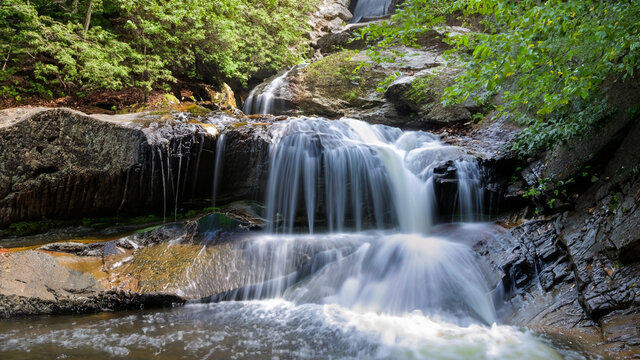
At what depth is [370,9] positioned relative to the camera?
75.8 ft

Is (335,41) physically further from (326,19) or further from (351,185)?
(351,185)

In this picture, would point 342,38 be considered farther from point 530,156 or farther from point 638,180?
point 638,180

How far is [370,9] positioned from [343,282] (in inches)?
913

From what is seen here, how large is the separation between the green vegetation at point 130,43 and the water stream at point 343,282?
574 centimetres

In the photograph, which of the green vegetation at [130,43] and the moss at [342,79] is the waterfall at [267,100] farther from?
the moss at [342,79]

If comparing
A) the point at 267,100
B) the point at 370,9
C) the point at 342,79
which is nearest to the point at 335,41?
the point at 342,79

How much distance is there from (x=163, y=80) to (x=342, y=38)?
9.87m

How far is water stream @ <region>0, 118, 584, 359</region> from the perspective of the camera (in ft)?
10.2

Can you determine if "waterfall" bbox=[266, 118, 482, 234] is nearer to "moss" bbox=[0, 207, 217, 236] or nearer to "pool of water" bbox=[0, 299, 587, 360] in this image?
"moss" bbox=[0, 207, 217, 236]

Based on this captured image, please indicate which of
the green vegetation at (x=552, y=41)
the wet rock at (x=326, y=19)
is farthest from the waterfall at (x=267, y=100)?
the green vegetation at (x=552, y=41)

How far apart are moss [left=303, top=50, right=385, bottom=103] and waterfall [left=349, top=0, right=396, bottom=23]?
1100 centimetres

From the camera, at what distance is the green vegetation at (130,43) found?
25.6 feet

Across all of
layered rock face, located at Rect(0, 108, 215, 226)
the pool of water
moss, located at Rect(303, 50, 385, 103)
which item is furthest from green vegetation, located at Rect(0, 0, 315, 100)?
the pool of water

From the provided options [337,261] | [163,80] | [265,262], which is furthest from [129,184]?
[163,80]
